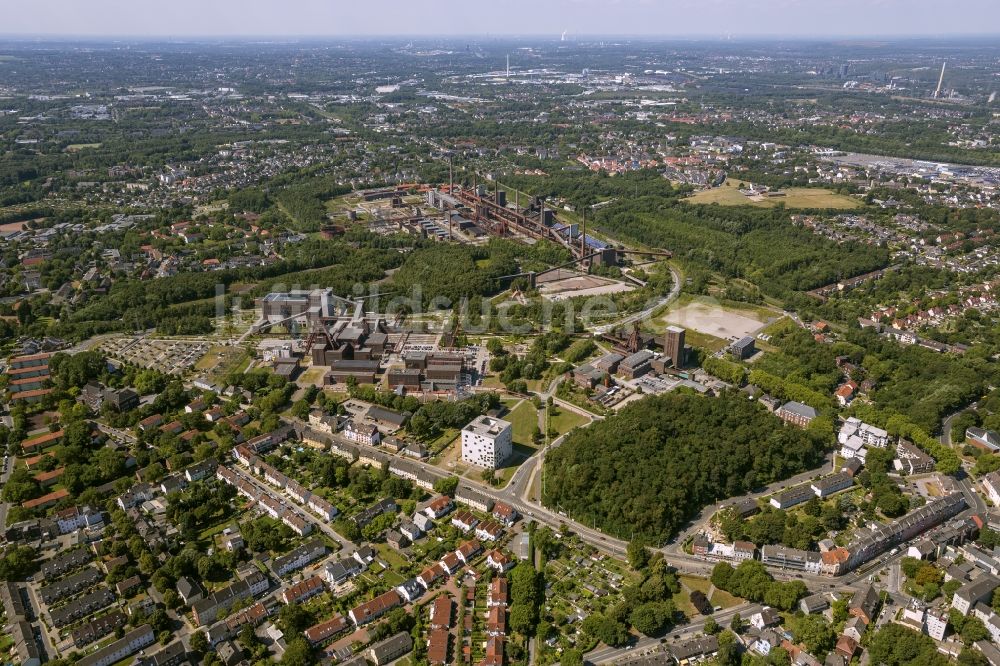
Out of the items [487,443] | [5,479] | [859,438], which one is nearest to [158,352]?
[5,479]

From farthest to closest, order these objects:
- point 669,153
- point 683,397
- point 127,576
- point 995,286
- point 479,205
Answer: point 669,153
point 479,205
point 995,286
point 683,397
point 127,576

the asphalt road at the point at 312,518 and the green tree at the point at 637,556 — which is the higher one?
the green tree at the point at 637,556

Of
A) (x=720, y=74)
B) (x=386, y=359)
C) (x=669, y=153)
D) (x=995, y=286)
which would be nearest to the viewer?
(x=386, y=359)

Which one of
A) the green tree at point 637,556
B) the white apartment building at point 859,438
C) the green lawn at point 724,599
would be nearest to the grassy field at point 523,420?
the green tree at point 637,556

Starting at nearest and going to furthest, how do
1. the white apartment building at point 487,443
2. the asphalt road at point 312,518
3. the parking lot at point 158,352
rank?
the asphalt road at point 312,518 → the white apartment building at point 487,443 → the parking lot at point 158,352

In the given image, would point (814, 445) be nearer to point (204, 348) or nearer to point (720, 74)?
point (204, 348)

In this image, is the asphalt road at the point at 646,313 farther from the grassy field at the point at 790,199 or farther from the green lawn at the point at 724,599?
the grassy field at the point at 790,199

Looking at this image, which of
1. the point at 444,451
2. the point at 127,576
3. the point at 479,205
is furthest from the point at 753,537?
the point at 479,205

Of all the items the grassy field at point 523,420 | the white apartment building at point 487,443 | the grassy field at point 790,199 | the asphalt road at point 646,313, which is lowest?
the asphalt road at point 646,313
